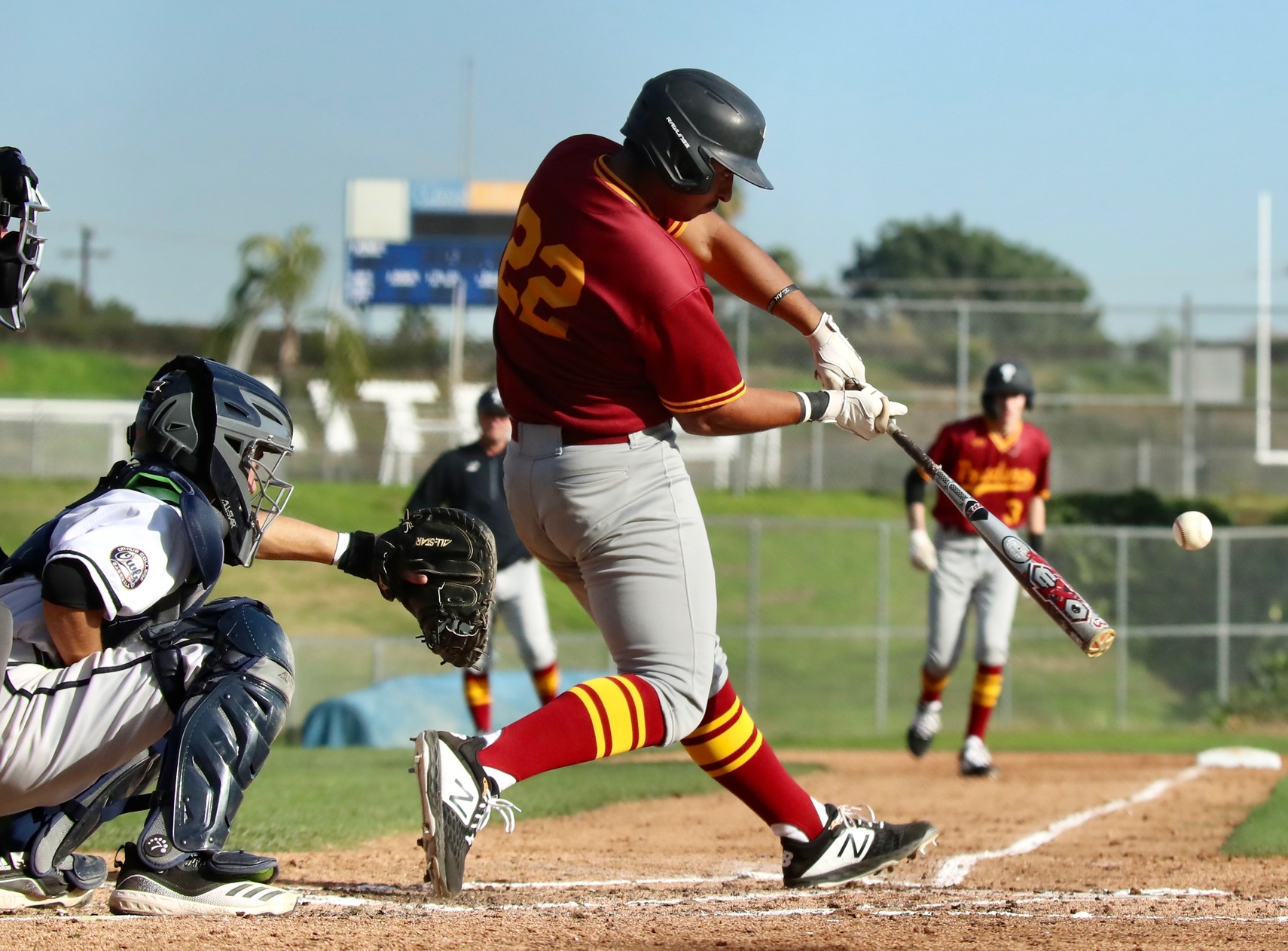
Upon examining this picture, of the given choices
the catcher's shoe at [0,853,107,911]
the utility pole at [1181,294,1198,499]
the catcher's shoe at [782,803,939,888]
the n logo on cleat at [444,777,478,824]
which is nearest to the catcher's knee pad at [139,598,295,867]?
the n logo on cleat at [444,777,478,824]

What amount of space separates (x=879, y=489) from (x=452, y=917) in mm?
20919

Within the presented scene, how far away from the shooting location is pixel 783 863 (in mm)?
4125

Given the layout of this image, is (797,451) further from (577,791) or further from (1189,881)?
(1189,881)

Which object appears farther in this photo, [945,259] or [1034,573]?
[945,259]

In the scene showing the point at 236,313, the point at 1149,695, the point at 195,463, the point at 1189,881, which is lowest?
the point at 1149,695

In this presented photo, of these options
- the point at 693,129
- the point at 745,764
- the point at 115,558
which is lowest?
the point at 745,764

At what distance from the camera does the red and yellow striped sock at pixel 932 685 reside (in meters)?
8.66

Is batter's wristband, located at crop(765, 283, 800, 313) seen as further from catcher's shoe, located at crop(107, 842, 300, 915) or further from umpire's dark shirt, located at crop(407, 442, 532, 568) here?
umpire's dark shirt, located at crop(407, 442, 532, 568)

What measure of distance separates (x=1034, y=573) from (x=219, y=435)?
2215 millimetres

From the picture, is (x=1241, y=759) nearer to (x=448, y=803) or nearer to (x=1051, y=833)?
(x=1051, y=833)

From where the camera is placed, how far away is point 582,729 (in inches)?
137

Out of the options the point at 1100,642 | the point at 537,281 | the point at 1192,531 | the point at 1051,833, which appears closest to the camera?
the point at 537,281

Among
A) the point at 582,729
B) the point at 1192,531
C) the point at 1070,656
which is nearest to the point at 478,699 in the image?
the point at 1192,531

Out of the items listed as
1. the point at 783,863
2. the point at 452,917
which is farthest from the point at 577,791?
the point at 452,917
